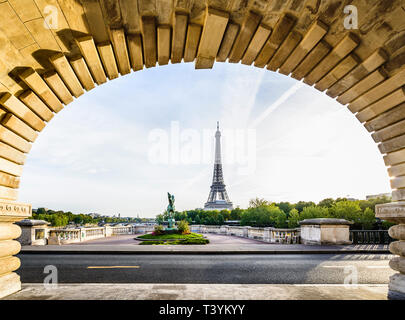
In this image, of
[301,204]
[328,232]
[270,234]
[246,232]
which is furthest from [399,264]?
[301,204]

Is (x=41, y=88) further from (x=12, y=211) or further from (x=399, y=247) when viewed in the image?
(x=399, y=247)

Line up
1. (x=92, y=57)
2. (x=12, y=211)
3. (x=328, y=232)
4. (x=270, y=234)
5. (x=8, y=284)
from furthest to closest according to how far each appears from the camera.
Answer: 1. (x=270, y=234)
2. (x=328, y=232)
3. (x=8, y=284)
4. (x=12, y=211)
5. (x=92, y=57)

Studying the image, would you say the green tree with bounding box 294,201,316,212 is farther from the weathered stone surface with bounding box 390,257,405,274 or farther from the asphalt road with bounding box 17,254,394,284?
the weathered stone surface with bounding box 390,257,405,274

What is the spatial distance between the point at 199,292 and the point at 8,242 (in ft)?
11.2

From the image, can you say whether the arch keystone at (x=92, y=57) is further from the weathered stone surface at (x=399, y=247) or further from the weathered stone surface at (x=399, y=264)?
the weathered stone surface at (x=399, y=264)

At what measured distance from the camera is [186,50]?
13.2 feet

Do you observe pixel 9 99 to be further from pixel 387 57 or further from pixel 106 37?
pixel 387 57

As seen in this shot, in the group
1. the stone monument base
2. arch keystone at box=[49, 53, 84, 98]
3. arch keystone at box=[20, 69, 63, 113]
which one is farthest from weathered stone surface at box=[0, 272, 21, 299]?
the stone monument base

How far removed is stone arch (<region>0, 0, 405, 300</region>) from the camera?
335 centimetres

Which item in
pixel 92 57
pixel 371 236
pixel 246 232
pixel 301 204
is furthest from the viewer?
pixel 301 204

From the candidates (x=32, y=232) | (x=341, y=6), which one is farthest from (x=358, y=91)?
(x=32, y=232)

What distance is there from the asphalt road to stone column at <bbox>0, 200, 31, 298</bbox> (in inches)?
113
